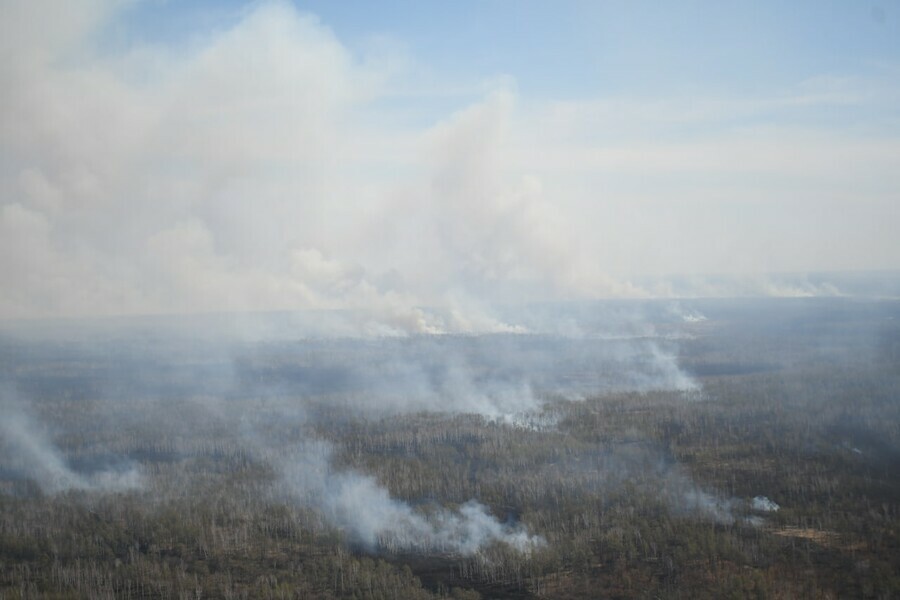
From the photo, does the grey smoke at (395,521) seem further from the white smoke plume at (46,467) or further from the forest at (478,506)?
the white smoke plume at (46,467)

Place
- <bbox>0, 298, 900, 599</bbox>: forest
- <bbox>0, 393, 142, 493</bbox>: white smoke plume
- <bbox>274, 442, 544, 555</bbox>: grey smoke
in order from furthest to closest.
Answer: <bbox>0, 393, 142, 493</bbox>: white smoke plume < <bbox>274, 442, 544, 555</bbox>: grey smoke < <bbox>0, 298, 900, 599</bbox>: forest

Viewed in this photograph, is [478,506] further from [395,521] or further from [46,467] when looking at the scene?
[46,467]

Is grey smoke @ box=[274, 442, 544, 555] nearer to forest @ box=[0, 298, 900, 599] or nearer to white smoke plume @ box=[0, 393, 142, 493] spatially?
forest @ box=[0, 298, 900, 599]

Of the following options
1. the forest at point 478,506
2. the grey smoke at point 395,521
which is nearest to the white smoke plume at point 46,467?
the forest at point 478,506

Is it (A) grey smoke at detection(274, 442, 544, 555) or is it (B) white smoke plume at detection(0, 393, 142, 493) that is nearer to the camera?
(A) grey smoke at detection(274, 442, 544, 555)

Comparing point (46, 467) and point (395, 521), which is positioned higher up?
point (46, 467)

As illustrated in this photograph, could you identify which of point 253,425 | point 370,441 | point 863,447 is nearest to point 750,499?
point 863,447

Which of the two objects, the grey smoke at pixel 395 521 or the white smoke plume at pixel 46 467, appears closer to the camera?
the grey smoke at pixel 395 521

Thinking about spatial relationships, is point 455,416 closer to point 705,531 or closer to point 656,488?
point 656,488

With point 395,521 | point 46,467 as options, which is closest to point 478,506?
point 395,521

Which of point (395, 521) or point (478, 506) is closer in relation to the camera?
point (395, 521)

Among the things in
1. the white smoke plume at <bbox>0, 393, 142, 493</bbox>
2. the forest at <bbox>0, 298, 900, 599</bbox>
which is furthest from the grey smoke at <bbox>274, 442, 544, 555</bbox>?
the white smoke plume at <bbox>0, 393, 142, 493</bbox>
